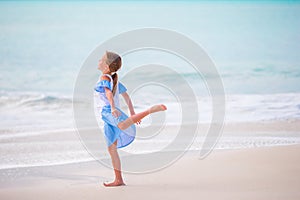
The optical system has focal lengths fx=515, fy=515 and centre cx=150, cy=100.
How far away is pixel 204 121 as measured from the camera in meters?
7.59

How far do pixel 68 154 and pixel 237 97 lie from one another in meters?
5.23

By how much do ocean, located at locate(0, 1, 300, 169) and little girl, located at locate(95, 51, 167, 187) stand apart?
117 cm

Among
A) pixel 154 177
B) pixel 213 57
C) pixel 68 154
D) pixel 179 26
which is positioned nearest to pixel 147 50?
pixel 213 57

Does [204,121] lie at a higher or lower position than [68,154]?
lower

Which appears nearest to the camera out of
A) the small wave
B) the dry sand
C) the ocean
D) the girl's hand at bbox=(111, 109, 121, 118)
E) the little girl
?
the dry sand

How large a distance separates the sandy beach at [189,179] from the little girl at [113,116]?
11.4 inches

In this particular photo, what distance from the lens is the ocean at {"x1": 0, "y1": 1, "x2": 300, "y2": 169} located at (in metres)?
6.67

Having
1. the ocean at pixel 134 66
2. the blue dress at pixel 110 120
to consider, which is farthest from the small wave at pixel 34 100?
the blue dress at pixel 110 120

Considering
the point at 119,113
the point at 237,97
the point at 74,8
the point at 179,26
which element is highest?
the point at 119,113

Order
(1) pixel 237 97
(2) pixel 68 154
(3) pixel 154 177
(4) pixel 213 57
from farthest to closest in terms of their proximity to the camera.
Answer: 1. (4) pixel 213 57
2. (1) pixel 237 97
3. (2) pixel 68 154
4. (3) pixel 154 177

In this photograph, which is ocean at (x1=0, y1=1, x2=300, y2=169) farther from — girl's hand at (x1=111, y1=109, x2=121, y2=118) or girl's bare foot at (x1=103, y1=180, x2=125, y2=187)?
girl's hand at (x1=111, y1=109, x2=121, y2=118)

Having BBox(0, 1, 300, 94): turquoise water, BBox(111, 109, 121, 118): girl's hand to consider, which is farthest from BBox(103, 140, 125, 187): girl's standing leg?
BBox(0, 1, 300, 94): turquoise water

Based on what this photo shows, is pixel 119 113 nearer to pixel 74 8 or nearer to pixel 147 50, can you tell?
pixel 147 50

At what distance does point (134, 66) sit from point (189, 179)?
1180 cm
